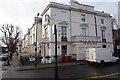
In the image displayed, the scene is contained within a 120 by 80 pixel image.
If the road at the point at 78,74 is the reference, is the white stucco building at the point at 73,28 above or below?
above

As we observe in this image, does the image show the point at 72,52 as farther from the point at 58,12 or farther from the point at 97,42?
the point at 58,12

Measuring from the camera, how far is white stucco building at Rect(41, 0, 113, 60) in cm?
2853

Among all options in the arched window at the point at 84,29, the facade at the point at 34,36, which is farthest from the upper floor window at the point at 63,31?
the facade at the point at 34,36

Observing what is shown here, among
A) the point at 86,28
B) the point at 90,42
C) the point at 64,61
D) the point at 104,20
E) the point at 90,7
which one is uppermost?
the point at 90,7

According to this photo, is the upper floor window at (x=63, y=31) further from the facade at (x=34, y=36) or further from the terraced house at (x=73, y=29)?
the facade at (x=34, y=36)

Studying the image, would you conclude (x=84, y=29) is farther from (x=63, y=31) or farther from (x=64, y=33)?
(x=63, y=31)

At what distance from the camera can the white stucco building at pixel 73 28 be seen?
93.6 feet

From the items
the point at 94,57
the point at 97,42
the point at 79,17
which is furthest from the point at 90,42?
the point at 94,57

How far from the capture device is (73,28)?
30.5m

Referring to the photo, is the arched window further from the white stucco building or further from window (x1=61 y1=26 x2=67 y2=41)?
window (x1=61 y1=26 x2=67 y2=41)

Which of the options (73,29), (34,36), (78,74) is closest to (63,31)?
(73,29)

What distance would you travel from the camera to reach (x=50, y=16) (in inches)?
1124

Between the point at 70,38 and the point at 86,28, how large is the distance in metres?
4.48

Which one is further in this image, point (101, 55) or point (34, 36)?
point (34, 36)
